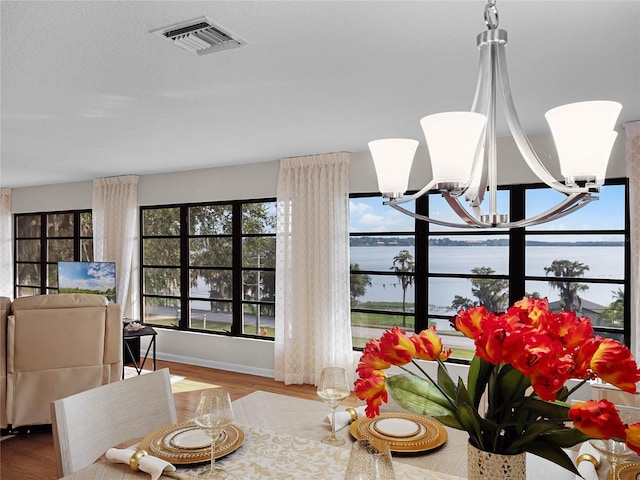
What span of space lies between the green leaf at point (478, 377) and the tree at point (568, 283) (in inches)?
146

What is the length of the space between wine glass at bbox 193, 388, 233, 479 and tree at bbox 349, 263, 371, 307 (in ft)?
12.8

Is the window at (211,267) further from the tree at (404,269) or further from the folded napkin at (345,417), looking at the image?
the folded napkin at (345,417)

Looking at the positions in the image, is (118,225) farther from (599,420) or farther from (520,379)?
(599,420)

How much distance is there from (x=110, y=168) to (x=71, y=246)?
2217 mm

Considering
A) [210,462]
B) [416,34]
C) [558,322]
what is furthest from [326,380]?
[416,34]

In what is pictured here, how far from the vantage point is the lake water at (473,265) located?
13.9 ft

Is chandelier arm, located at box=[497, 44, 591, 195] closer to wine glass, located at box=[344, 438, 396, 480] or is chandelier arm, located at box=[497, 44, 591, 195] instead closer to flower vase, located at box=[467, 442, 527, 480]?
flower vase, located at box=[467, 442, 527, 480]

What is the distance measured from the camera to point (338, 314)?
511cm

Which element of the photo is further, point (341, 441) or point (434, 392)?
point (341, 441)

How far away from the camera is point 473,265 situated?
4766 mm

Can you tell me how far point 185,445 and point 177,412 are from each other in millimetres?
3105

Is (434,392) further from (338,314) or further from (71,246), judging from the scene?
(71,246)

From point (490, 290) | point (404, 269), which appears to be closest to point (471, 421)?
point (490, 290)

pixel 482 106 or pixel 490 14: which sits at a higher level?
pixel 490 14
